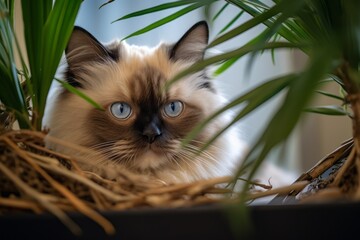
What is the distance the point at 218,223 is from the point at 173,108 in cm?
59

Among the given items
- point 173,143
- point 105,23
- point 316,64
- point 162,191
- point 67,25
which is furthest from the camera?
point 105,23

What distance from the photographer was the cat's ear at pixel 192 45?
4.04ft

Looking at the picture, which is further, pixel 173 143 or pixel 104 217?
pixel 173 143

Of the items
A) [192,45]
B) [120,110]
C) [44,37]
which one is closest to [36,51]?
[44,37]

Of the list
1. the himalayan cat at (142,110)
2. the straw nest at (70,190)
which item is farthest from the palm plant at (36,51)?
the himalayan cat at (142,110)

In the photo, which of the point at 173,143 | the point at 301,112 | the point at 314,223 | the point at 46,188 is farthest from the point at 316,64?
the point at 173,143

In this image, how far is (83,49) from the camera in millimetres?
1183

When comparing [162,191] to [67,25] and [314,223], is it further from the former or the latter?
[67,25]

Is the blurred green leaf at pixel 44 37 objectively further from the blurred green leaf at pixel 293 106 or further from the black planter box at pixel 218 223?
the blurred green leaf at pixel 293 106

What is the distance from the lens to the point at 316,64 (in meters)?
0.51

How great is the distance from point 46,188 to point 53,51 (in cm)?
31

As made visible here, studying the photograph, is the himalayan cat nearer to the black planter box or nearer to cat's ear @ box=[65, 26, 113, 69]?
cat's ear @ box=[65, 26, 113, 69]

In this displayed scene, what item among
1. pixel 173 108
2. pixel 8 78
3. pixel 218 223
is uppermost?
pixel 8 78

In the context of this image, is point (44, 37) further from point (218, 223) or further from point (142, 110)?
point (218, 223)
